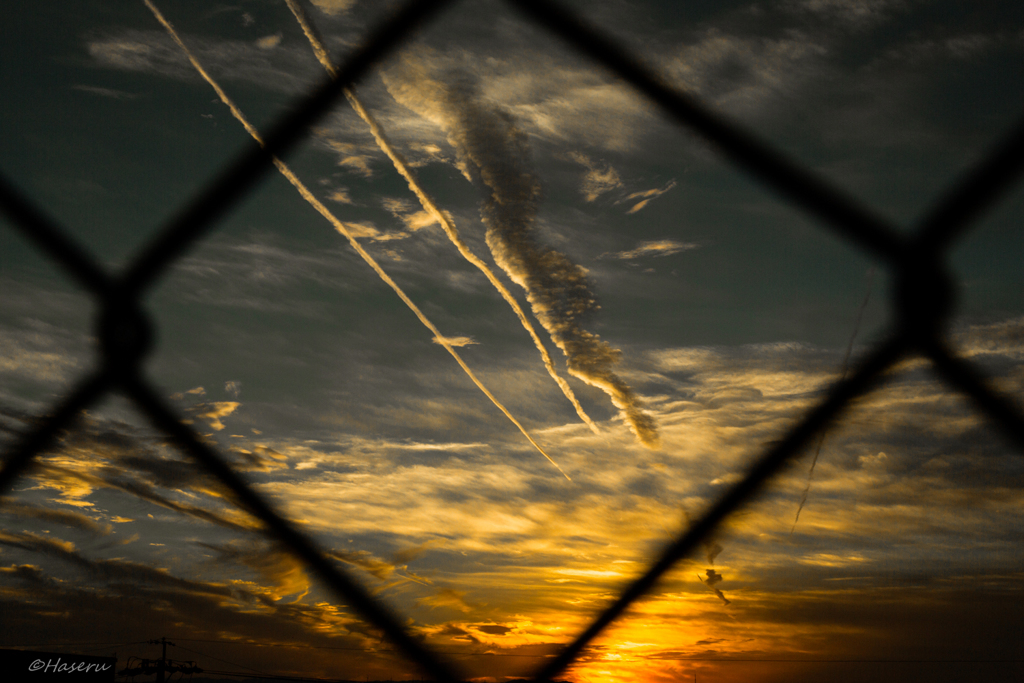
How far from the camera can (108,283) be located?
1.72 m

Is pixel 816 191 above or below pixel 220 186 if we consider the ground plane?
below

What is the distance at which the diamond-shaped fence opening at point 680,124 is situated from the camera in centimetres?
Result: 143

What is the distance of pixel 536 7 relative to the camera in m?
1.61

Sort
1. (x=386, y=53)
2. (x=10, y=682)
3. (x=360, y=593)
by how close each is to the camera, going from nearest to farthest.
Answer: (x=386, y=53), (x=360, y=593), (x=10, y=682)

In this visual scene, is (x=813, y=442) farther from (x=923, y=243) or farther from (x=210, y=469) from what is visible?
(x=210, y=469)

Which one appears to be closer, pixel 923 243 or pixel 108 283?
pixel 923 243

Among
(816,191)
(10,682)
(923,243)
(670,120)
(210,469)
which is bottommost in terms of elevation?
(210,469)

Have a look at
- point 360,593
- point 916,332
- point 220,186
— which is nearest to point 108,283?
point 220,186

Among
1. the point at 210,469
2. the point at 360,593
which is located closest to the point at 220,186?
the point at 210,469

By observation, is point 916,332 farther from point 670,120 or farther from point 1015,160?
point 670,120

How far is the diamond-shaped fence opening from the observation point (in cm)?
143

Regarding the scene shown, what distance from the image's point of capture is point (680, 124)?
5.20ft

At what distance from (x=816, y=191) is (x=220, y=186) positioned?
4.85 ft

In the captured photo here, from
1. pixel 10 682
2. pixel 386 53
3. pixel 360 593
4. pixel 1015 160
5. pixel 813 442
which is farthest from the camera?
pixel 10 682
